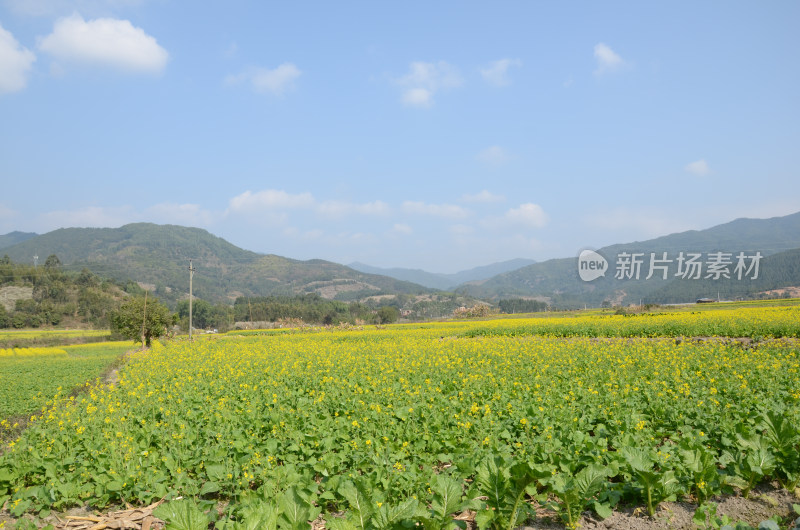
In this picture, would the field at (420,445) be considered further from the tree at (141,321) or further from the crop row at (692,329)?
the tree at (141,321)

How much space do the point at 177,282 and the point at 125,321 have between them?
16192 cm

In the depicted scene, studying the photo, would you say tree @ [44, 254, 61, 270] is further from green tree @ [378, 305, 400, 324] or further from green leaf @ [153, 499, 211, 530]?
green leaf @ [153, 499, 211, 530]

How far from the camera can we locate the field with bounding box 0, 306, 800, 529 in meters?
4.53

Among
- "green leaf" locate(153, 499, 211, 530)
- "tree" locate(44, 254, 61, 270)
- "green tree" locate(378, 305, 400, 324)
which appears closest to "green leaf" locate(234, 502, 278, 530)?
"green leaf" locate(153, 499, 211, 530)

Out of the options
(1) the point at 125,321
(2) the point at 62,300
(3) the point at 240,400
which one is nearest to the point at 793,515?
(3) the point at 240,400

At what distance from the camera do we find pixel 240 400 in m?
10.0

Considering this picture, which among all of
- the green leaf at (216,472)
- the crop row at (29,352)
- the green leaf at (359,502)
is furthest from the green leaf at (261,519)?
the crop row at (29,352)

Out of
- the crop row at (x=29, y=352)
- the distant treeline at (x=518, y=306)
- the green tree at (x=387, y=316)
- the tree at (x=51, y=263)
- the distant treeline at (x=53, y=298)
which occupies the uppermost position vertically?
the tree at (x=51, y=263)

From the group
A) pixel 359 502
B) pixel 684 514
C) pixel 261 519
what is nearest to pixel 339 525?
pixel 359 502

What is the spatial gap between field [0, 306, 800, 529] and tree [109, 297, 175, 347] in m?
26.6

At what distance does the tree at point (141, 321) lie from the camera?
35.8m

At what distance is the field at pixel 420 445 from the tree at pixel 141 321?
26557 mm

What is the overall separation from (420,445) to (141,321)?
3560 centimetres

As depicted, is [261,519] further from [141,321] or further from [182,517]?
[141,321]
